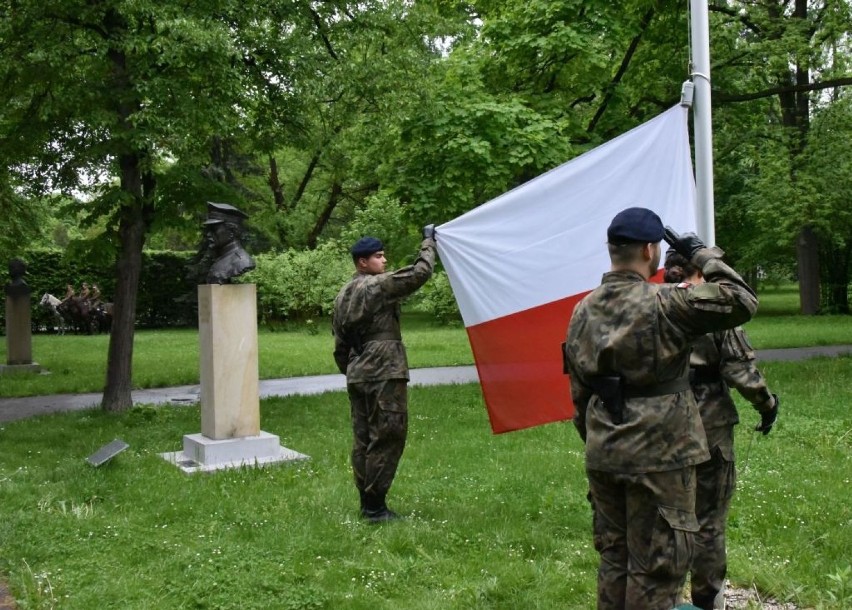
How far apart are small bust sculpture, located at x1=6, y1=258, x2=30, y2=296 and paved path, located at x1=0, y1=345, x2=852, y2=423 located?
5.08 metres

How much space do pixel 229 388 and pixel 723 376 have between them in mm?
5704

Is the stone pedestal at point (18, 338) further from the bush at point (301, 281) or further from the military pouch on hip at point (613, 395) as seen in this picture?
the military pouch on hip at point (613, 395)

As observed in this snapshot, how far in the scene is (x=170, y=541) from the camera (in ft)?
20.9

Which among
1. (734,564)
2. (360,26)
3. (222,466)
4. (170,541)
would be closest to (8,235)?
(360,26)

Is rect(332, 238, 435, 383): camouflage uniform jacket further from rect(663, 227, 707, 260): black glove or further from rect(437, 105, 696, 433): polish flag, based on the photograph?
rect(663, 227, 707, 260): black glove

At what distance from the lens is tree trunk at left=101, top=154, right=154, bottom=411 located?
12305 millimetres

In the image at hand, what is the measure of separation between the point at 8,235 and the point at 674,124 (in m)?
17.5

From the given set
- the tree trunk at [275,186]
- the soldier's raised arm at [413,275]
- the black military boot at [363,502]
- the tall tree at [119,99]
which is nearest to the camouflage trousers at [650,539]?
the soldier's raised arm at [413,275]

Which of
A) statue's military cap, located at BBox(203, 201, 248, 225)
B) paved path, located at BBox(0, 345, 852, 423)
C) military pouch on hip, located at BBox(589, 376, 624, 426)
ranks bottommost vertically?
paved path, located at BBox(0, 345, 852, 423)

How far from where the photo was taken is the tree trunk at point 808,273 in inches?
1133

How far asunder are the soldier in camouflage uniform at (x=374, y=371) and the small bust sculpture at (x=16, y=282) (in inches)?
555

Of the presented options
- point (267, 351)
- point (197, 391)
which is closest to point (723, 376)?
point (197, 391)

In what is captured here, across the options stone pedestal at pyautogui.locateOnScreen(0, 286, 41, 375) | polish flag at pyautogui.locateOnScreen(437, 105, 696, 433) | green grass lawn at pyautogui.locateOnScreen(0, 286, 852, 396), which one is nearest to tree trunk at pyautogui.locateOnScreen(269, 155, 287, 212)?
green grass lawn at pyautogui.locateOnScreen(0, 286, 852, 396)

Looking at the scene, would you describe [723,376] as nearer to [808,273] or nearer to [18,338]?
[18,338]
